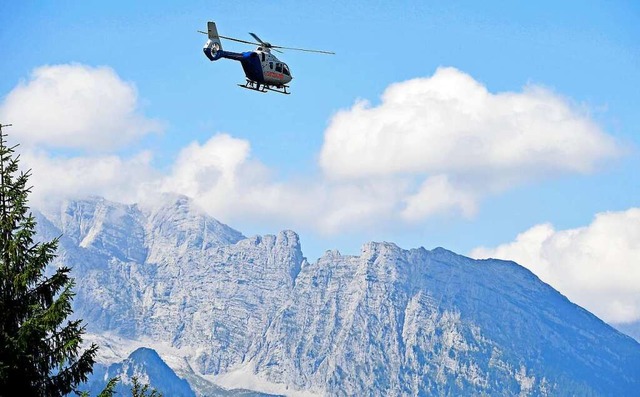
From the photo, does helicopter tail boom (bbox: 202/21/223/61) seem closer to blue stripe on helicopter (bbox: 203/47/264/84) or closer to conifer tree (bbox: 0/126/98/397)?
blue stripe on helicopter (bbox: 203/47/264/84)

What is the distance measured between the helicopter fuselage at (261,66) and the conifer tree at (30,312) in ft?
250

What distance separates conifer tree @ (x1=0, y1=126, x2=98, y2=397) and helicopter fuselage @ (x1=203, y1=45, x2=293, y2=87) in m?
76.2

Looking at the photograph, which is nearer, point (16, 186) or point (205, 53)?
point (16, 186)

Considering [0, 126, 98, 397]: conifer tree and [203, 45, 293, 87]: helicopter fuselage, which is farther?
[203, 45, 293, 87]: helicopter fuselage

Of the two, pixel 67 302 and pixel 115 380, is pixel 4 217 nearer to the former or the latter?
pixel 67 302

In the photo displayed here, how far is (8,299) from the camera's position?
1959 inches

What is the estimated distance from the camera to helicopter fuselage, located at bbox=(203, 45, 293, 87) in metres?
126

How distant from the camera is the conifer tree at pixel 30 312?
48812 millimetres

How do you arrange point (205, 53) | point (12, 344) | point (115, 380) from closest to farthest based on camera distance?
1. point (12, 344)
2. point (115, 380)
3. point (205, 53)

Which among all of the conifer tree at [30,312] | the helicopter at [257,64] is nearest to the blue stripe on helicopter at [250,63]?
the helicopter at [257,64]

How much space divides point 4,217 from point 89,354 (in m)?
6.77

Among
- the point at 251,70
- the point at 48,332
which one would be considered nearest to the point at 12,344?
the point at 48,332

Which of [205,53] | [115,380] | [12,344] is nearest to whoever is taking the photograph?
[12,344]

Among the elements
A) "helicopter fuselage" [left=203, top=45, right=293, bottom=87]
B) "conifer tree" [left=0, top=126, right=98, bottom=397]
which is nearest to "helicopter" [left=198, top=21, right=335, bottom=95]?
"helicopter fuselage" [left=203, top=45, right=293, bottom=87]
